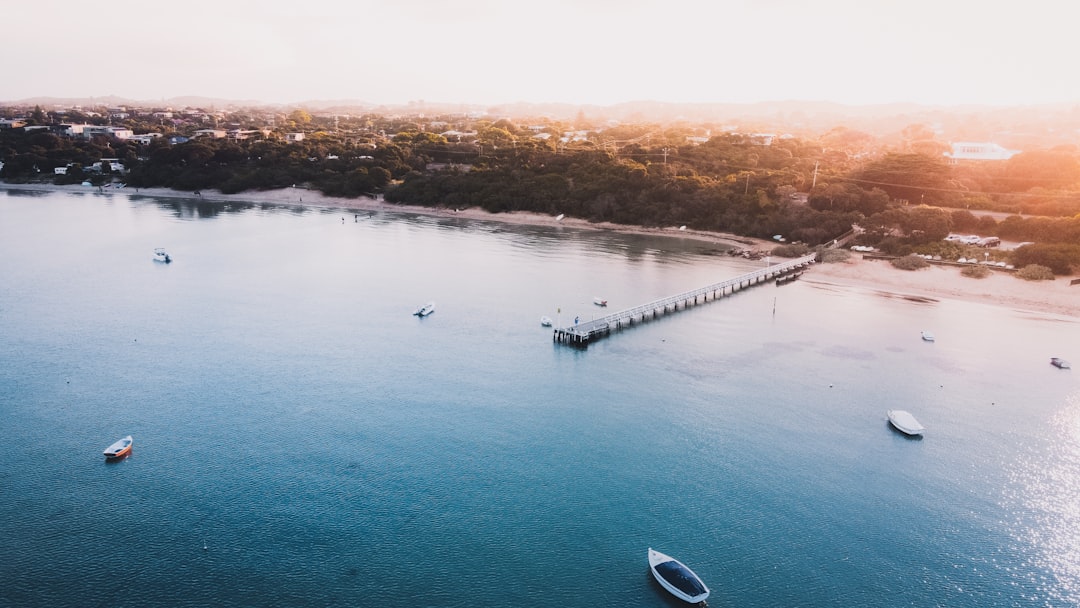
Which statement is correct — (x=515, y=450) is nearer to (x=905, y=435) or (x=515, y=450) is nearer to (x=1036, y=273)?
(x=905, y=435)

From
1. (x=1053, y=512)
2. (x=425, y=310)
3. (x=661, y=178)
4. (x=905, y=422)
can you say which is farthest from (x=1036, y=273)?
(x=425, y=310)

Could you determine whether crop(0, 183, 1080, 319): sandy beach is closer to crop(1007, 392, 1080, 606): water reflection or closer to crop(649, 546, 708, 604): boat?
crop(1007, 392, 1080, 606): water reflection

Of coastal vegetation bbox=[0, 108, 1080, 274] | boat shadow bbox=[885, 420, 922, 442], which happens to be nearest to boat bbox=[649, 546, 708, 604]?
boat shadow bbox=[885, 420, 922, 442]

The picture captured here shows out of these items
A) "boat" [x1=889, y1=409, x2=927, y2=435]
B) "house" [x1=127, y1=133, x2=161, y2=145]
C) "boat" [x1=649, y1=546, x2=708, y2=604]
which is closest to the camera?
"boat" [x1=649, y1=546, x2=708, y2=604]

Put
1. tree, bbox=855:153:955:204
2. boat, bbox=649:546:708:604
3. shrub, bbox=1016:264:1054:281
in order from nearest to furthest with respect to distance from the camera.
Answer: boat, bbox=649:546:708:604, shrub, bbox=1016:264:1054:281, tree, bbox=855:153:955:204

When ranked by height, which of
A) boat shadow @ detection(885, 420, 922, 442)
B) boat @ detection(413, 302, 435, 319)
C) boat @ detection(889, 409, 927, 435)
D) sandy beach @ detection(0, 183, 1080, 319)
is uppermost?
sandy beach @ detection(0, 183, 1080, 319)

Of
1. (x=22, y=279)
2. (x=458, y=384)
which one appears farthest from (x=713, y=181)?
(x=22, y=279)
